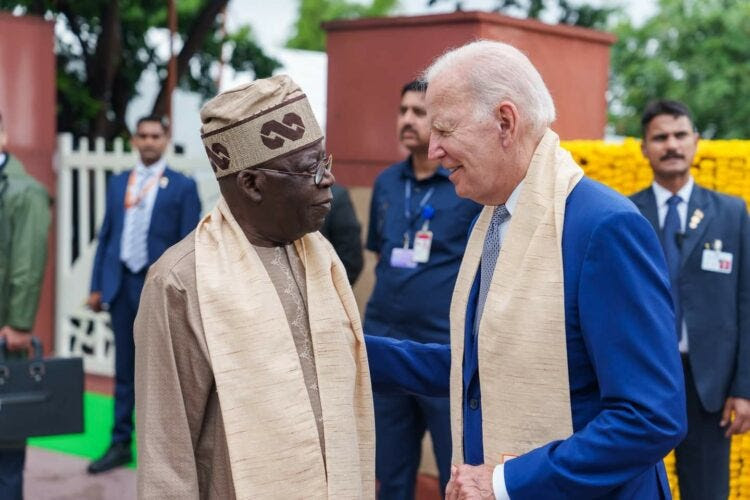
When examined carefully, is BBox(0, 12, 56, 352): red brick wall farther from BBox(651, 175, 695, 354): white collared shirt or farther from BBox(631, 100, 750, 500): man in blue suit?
BBox(631, 100, 750, 500): man in blue suit

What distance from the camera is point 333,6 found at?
58438mm

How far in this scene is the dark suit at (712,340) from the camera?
4301 millimetres

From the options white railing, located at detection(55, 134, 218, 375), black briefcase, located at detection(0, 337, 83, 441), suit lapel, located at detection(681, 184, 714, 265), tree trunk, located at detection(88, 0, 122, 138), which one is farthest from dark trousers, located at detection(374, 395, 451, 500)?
tree trunk, located at detection(88, 0, 122, 138)

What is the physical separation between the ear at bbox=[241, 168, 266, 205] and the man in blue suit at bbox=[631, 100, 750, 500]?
2.35 meters

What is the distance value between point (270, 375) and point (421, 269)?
86.2 inches

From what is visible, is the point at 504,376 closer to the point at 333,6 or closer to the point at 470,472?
the point at 470,472

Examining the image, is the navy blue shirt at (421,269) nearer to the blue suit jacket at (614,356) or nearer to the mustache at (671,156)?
the mustache at (671,156)

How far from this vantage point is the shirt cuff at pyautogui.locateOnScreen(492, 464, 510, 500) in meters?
2.26

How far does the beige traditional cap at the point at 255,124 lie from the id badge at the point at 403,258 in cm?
213

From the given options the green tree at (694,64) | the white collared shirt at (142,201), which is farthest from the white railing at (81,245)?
the green tree at (694,64)

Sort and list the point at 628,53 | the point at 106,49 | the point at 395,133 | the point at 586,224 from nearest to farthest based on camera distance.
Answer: the point at 586,224 < the point at 395,133 < the point at 106,49 < the point at 628,53

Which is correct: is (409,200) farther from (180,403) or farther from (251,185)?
(180,403)

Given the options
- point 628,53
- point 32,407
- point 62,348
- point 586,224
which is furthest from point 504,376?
point 628,53

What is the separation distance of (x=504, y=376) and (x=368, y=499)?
0.64 m
